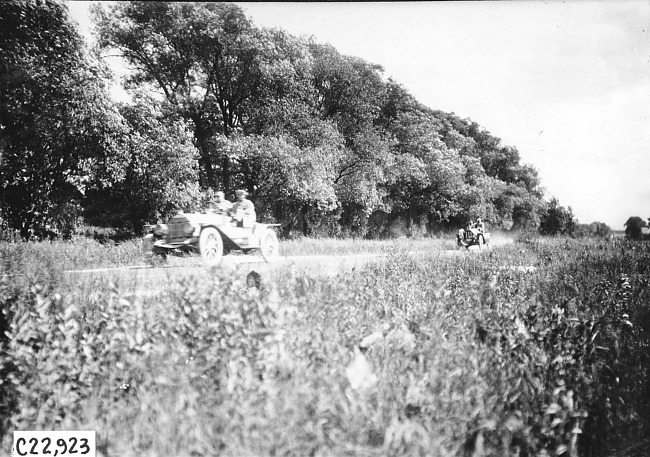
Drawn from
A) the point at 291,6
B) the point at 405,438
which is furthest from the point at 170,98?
the point at 405,438

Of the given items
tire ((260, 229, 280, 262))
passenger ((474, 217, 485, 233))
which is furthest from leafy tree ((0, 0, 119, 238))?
passenger ((474, 217, 485, 233))

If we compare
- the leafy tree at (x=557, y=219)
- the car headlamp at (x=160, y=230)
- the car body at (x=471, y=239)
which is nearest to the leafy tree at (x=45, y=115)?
the car headlamp at (x=160, y=230)

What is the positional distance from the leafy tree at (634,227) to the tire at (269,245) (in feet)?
11.9

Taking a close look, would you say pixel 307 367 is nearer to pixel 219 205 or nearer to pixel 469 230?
pixel 219 205

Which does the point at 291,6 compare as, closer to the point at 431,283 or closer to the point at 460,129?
the point at 460,129

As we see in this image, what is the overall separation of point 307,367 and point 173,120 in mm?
2532

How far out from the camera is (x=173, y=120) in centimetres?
369

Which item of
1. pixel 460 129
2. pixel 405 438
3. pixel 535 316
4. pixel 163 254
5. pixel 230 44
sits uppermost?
pixel 230 44

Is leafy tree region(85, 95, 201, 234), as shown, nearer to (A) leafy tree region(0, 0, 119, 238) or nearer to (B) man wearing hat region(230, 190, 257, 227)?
(A) leafy tree region(0, 0, 119, 238)

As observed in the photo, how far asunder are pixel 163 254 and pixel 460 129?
314cm

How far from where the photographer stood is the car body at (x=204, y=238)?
3.47 metres

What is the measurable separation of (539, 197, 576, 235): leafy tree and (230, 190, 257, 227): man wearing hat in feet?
10.1

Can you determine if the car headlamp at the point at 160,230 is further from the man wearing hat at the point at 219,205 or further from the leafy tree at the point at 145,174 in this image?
the man wearing hat at the point at 219,205

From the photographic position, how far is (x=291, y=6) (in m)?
3.68
